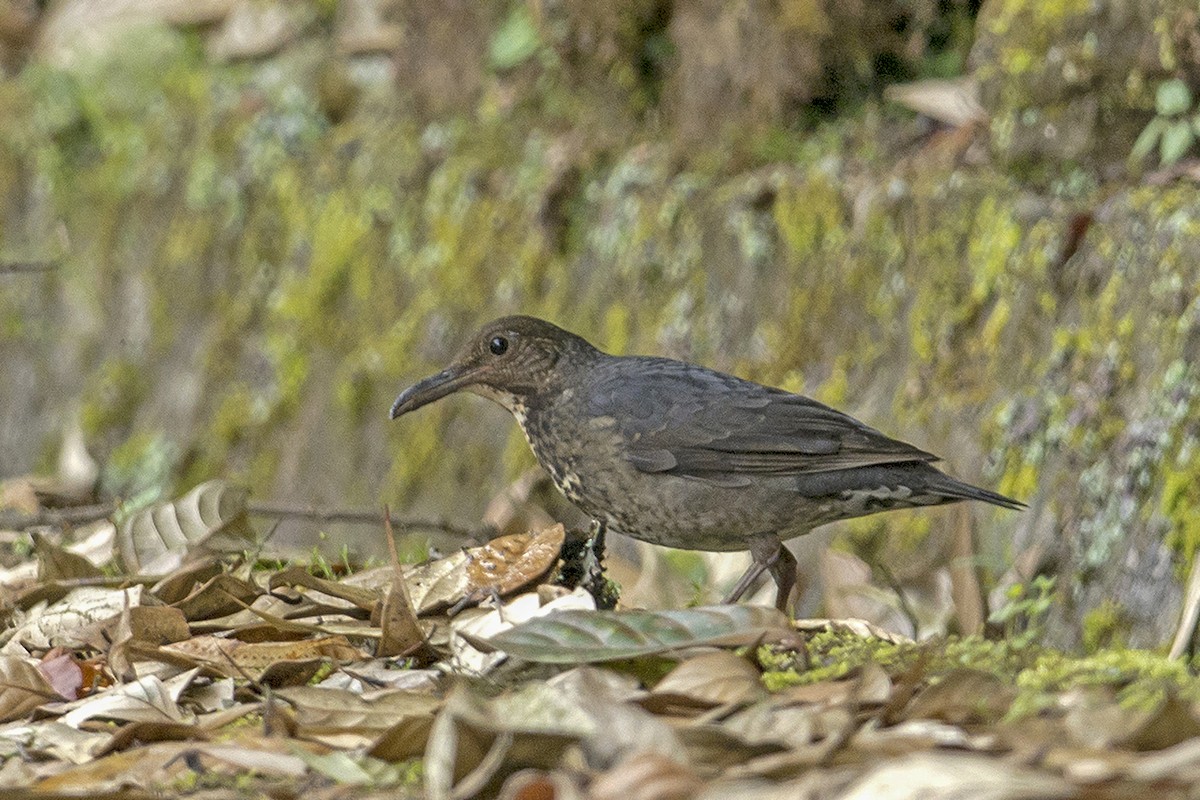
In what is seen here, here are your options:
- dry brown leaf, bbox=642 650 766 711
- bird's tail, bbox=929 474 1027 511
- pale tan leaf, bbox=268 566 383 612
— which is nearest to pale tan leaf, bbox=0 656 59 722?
pale tan leaf, bbox=268 566 383 612

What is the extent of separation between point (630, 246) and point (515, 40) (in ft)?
4.53

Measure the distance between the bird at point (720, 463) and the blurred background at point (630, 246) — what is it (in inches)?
9.2

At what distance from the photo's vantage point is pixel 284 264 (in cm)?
816

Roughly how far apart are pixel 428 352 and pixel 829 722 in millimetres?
4936

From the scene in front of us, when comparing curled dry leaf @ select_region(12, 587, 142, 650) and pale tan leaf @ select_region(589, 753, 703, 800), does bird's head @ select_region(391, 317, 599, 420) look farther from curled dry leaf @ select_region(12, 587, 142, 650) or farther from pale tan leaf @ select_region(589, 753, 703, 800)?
pale tan leaf @ select_region(589, 753, 703, 800)

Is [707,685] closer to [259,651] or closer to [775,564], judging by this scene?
[259,651]

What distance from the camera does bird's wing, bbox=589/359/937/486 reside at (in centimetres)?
443

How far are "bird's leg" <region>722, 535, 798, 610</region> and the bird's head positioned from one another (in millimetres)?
803

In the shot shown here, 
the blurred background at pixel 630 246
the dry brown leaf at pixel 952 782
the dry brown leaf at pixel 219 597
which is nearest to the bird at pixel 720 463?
the blurred background at pixel 630 246

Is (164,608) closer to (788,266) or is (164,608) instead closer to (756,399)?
(756,399)

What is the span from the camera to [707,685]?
281cm

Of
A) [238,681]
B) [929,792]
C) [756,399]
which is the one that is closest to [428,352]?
[756,399]

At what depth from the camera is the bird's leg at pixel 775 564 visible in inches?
173

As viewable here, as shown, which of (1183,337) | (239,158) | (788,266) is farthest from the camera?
(239,158)
